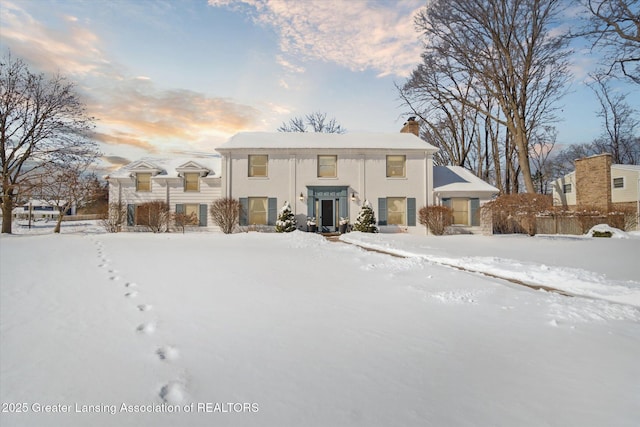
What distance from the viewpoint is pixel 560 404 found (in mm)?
2018

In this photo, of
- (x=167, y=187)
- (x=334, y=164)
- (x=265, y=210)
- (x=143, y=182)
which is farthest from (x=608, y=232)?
(x=143, y=182)

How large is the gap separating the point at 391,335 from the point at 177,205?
1674 cm

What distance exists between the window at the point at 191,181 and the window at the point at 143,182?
2099 millimetres

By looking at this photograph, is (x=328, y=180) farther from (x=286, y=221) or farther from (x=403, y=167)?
(x=403, y=167)

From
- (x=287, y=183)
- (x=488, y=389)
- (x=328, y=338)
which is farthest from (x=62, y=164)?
(x=488, y=389)

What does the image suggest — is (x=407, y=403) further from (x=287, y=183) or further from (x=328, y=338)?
→ (x=287, y=183)

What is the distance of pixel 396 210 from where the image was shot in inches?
676

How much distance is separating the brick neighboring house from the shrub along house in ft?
67.1

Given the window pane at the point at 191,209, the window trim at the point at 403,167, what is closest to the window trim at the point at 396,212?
the window trim at the point at 403,167

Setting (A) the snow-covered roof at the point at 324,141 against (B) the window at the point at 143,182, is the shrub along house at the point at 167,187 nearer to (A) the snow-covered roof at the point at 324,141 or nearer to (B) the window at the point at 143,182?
(B) the window at the point at 143,182

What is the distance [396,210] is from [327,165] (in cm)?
445

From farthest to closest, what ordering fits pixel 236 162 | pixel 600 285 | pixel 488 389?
pixel 236 162
pixel 600 285
pixel 488 389

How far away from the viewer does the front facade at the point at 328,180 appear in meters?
16.8

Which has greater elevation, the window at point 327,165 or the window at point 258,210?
the window at point 327,165
